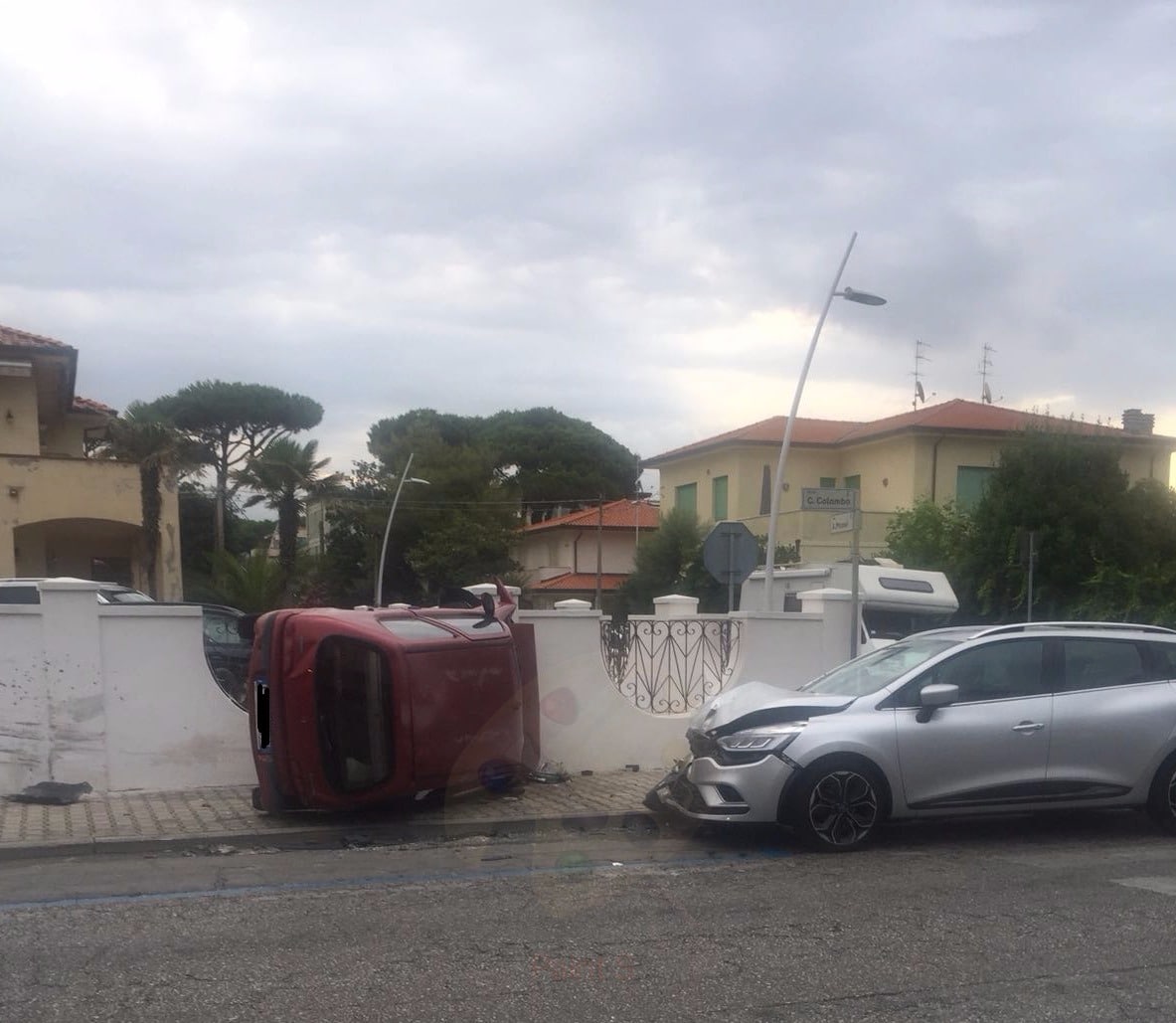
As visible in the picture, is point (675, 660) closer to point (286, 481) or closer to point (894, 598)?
point (894, 598)

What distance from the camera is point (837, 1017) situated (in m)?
5.02

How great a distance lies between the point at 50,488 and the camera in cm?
2277

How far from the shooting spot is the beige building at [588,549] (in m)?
Answer: 54.1

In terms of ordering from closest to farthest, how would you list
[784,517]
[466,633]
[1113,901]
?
1. [1113,901]
2. [466,633]
3. [784,517]

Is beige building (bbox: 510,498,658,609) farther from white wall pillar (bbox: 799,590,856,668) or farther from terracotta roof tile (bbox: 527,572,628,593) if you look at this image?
white wall pillar (bbox: 799,590,856,668)

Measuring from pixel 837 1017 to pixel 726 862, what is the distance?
300 centimetres

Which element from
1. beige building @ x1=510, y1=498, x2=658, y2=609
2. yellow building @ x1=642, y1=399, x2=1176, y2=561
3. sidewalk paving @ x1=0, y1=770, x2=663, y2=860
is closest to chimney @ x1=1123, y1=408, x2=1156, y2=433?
yellow building @ x1=642, y1=399, x2=1176, y2=561

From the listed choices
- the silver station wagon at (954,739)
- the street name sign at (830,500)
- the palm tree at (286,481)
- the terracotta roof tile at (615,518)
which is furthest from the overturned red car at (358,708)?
the terracotta roof tile at (615,518)

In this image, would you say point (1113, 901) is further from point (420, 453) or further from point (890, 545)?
point (420, 453)

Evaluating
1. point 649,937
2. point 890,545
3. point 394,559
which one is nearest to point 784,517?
point 890,545

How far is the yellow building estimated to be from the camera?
114 feet

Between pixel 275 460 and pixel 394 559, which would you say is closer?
pixel 275 460

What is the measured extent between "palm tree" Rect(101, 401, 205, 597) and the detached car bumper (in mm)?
18266

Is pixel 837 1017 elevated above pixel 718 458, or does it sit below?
below
